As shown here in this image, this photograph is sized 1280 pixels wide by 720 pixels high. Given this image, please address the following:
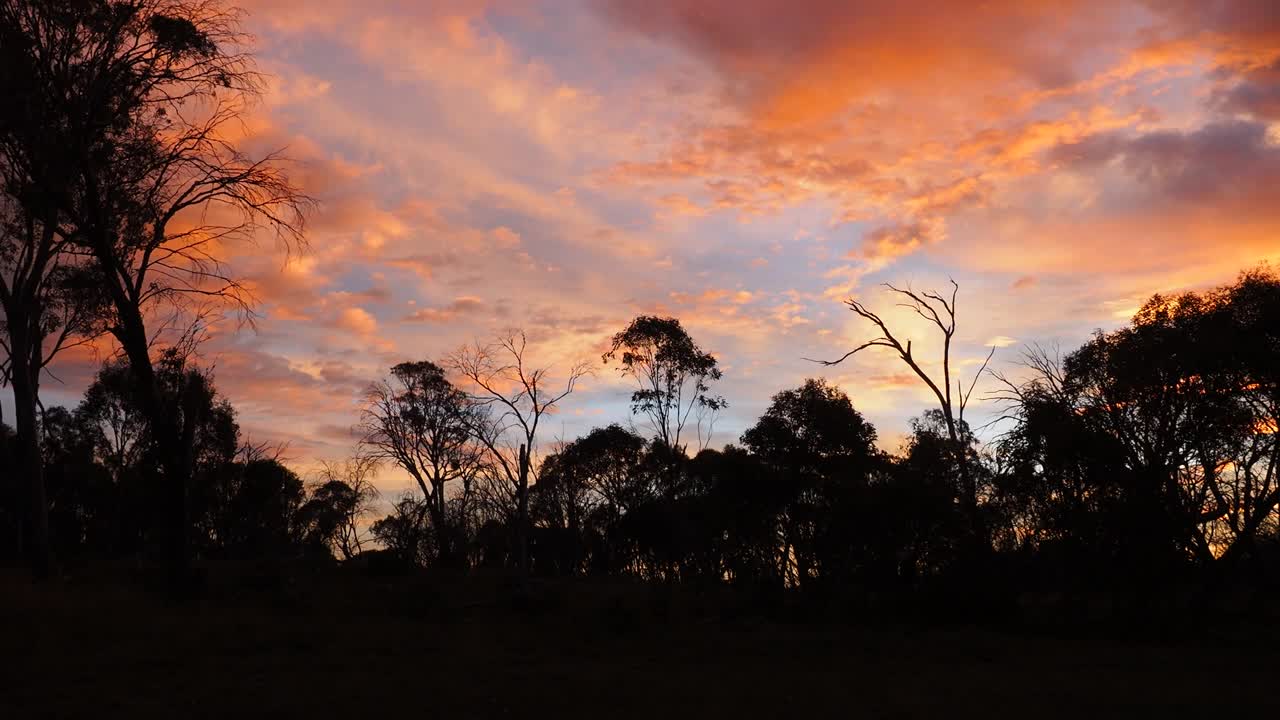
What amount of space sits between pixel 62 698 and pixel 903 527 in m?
21.0

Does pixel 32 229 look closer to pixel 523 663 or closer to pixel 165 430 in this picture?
pixel 165 430

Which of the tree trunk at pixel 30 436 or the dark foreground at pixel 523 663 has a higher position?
the tree trunk at pixel 30 436

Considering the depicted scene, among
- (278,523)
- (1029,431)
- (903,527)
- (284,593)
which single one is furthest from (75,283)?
(1029,431)

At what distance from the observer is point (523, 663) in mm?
15094

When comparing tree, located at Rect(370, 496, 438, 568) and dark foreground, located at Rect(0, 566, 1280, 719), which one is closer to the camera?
dark foreground, located at Rect(0, 566, 1280, 719)

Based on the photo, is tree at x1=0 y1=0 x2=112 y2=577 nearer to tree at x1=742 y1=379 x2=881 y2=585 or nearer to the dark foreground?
the dark foreground

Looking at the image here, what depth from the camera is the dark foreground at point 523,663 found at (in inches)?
464

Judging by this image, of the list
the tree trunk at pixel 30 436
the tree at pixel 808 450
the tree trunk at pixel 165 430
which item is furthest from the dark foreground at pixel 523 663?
the tree at pixel 808 450

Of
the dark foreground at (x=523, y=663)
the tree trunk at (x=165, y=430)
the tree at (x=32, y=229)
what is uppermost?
the tree at (x=32, y=229)

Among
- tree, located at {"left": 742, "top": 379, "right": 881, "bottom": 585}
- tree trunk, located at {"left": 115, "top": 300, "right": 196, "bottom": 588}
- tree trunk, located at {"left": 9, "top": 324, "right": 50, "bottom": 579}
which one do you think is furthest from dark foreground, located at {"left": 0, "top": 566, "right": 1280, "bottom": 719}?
tree, located at {"left": 742, "top": 379, "right": 881, "bottom": 585}

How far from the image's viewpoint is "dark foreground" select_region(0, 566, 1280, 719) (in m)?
11.8

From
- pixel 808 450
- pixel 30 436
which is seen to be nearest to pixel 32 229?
pixel 30 436

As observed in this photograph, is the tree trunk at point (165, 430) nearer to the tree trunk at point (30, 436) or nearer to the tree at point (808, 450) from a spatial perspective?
the tree trunk at point (30, 436)

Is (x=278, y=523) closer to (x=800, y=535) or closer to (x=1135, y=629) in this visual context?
(x=800, y=535)
